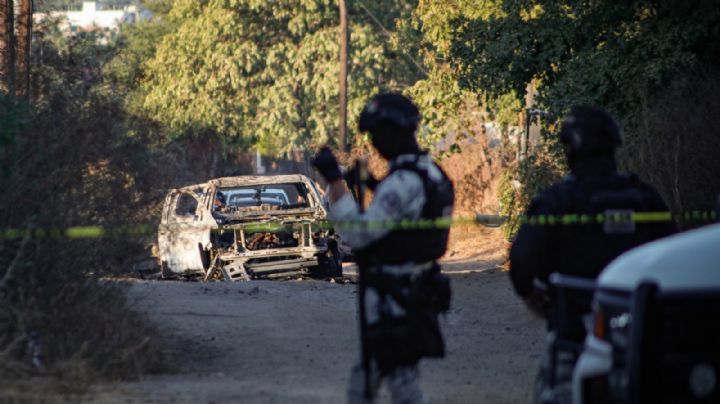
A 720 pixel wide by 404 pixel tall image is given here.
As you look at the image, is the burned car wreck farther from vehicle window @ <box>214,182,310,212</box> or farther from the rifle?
the rifle

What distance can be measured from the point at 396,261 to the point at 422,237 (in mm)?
159

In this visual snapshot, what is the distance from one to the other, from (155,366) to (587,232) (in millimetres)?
4837

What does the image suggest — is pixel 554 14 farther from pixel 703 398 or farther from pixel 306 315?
pixel 703 398

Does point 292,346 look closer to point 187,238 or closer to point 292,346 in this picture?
point 292,346

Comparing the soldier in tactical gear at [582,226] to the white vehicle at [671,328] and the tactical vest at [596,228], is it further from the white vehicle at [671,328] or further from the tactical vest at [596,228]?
the white vehicle at [671,328]

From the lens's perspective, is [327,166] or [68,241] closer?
[327,166]

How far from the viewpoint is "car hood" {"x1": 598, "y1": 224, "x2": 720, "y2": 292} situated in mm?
4664

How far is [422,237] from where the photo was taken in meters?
5.78

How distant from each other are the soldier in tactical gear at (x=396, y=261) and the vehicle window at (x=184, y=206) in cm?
1465

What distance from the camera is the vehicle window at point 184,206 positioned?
2062 centimetres

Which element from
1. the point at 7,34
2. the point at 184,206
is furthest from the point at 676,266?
the point at 184,206

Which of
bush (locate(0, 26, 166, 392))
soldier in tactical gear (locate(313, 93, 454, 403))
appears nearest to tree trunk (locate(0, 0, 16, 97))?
bush (locate(0, 26, 166, 392))

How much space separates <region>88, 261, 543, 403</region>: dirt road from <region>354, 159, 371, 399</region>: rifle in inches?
103

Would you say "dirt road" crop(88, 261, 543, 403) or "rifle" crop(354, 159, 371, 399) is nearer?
"rifle" crop(354, 159, 371, 399)
